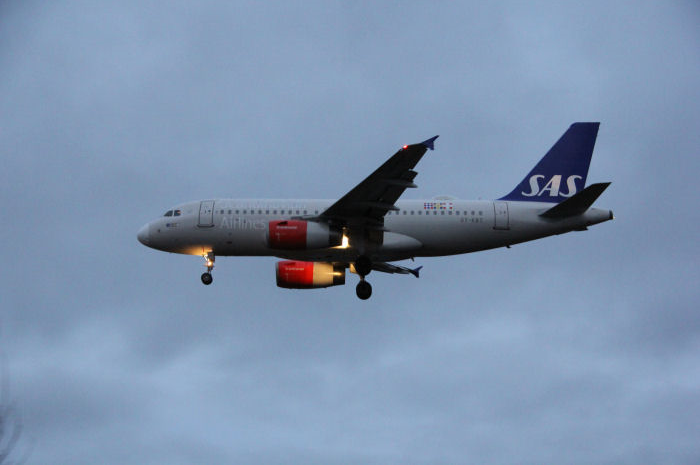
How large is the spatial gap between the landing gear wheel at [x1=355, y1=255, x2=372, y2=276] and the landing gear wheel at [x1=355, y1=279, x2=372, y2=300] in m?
1.34

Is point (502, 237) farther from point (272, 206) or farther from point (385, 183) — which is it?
point (272, 206)

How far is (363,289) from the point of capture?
41.6 meters

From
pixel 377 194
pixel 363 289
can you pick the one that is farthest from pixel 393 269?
pixel 377 194

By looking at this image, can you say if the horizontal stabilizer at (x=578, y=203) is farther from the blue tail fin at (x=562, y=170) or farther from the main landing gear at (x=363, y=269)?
the main landing gear at (x=363, y=269)

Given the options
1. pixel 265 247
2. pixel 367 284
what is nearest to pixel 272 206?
pixel 265 247

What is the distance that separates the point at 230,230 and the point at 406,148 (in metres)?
10.5

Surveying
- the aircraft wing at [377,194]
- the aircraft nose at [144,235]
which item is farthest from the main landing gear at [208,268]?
the aircraft wing at [377,194]

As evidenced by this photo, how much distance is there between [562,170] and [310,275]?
1305 cm

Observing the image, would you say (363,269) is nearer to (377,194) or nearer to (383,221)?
(383,221)

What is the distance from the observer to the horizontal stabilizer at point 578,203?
1454 inches

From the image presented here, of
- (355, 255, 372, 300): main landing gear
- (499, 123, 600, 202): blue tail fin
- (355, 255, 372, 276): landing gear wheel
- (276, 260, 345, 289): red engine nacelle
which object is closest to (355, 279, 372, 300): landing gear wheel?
(355, 255, 372, 300): main landing gear

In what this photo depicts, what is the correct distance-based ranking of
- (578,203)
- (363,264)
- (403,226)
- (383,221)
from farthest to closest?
(363,264) → (403,226) → (383,221) → (578,203)

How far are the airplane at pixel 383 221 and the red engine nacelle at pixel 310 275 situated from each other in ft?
1.73

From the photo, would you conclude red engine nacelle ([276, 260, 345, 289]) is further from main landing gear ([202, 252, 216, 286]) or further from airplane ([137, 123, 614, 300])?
main landing gear ([202, 252, 216, 286])
